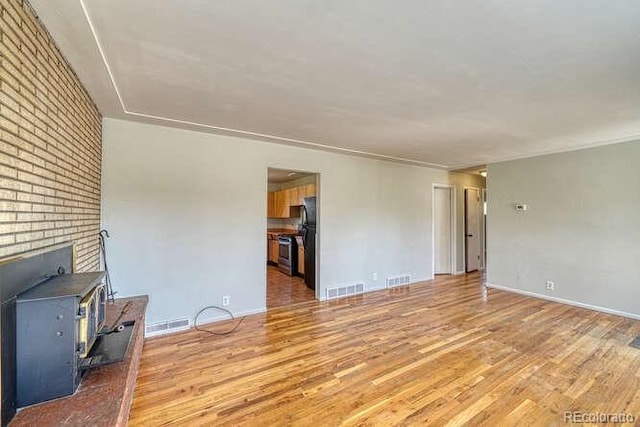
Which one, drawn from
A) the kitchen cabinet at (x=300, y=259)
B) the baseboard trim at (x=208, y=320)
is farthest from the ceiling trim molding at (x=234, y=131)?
the kitchen cabinet at (x=300, y=259)

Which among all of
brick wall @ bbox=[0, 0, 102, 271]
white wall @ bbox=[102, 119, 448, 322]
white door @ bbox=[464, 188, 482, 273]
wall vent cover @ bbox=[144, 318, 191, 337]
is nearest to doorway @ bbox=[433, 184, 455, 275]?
white door @ bbox=[464, 188, 482, 273]

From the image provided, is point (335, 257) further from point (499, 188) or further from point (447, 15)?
point (447, 15)

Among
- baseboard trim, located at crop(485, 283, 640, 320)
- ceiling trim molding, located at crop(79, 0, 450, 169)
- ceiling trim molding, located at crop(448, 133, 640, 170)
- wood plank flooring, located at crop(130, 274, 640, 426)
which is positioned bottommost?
wood plank flooring, located at crop(130, 274, 640, 426)

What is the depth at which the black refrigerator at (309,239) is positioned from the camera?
5.18 meters

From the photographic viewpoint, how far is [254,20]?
157cm

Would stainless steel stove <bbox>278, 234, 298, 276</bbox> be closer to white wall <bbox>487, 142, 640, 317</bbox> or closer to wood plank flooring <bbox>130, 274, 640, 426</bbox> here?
wood plank flooring <bbox>130, 274, 640, 426</bbox>

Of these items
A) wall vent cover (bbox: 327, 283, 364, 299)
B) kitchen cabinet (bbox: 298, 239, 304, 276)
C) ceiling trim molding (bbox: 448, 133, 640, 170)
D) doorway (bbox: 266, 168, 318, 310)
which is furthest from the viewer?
kitchen cabinet (bbox: 298, 239, 304, 276)

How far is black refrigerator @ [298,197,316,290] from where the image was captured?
5.18 metres

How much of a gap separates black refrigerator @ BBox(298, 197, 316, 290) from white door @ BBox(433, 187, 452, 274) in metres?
3.04

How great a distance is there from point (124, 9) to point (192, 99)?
3.74 feet

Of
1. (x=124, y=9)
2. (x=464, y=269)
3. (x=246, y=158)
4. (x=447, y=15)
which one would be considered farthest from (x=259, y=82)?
(x=464, y=269)

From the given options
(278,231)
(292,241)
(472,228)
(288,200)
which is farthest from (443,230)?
(278,231)

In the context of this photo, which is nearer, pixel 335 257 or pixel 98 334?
pixel 98 334

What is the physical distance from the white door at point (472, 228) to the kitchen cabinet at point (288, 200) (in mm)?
3741
